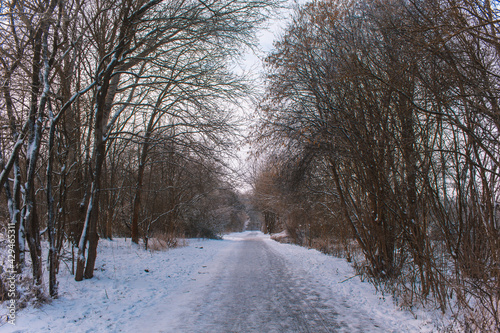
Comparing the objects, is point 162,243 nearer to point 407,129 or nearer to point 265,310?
point 265,310

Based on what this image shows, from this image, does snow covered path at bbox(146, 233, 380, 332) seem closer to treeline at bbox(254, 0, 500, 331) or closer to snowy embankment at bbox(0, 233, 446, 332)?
snowy embankment at bbox(0, 233, 446, 332)

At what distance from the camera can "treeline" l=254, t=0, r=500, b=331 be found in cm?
335

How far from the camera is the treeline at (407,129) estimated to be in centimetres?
335

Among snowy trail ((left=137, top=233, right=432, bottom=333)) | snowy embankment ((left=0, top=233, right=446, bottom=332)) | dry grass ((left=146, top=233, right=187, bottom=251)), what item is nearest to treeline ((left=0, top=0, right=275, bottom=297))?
snowy embankment ((left=0, top=233, right=446, bottom=332))

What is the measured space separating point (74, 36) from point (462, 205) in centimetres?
721

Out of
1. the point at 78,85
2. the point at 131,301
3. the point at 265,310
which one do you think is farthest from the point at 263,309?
the point at 78,85

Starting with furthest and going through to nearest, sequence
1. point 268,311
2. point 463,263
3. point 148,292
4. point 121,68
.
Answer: point 121,68, point 148,292, point 268,311, point 463,263

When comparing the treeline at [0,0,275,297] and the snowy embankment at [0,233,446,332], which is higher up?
the treeline at [0,0,275,297]

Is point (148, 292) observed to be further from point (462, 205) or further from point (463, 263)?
point (462, 205)

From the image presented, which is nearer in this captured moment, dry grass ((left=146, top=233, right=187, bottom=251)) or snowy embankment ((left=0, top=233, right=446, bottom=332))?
snowy embankment ((left=0, top=233, right=446, bottom=332))

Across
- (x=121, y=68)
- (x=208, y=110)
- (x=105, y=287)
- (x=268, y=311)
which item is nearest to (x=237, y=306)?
(x=268, y=311)

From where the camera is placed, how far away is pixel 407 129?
15.6 ft

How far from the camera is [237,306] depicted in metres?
4.79

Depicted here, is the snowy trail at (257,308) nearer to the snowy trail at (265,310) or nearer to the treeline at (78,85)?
the snowy trail at (265,310)
